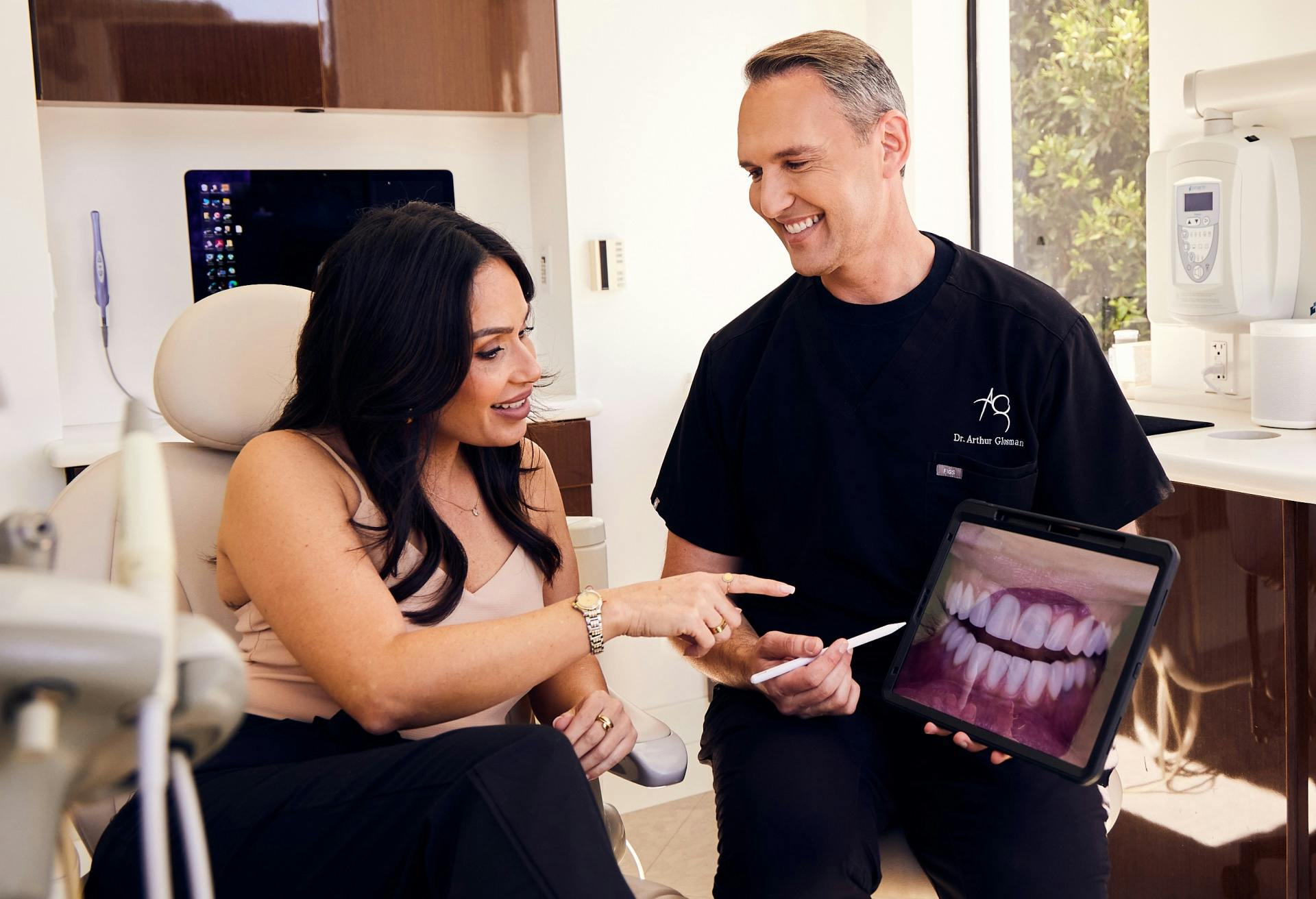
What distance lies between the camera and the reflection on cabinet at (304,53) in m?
2.50

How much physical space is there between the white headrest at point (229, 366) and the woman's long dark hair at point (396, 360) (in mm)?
80

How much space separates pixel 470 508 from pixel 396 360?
221mm

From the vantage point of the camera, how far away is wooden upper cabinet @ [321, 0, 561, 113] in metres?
2.72

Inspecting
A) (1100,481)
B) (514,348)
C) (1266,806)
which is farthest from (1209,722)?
(514,348)

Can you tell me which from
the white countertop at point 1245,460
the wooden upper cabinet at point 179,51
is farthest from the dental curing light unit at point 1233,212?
the wooden upper cabinet at point 179,51

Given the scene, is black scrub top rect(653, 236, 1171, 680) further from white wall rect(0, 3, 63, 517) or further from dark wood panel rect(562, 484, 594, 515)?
white wall rect(0, 3, 63, 517)

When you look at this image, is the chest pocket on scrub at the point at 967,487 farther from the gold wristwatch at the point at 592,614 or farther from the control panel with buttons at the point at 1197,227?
the control panel with buttons at the point at 1197,227

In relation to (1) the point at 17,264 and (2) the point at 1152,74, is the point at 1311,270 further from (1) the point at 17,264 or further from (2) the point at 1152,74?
(1) the point at 17,264

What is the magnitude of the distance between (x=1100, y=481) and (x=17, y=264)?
81.2 inches

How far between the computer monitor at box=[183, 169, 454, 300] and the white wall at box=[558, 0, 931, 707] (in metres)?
0.48

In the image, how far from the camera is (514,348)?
1.45 metres

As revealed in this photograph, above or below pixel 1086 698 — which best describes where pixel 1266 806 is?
below

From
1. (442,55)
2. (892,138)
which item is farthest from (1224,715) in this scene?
(442,55)

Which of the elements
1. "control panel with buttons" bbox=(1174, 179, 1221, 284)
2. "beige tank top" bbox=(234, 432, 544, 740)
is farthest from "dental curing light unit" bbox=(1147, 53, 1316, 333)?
"beige tank top" bbox=(234, 432, 544, 740)
